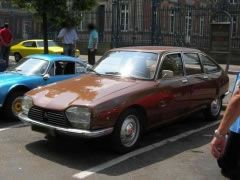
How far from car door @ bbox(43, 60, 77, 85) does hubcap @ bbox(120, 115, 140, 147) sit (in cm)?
306

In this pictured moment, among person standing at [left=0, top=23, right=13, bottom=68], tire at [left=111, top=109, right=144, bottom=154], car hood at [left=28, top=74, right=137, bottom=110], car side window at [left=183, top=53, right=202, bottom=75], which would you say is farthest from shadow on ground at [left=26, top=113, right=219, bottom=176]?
person standing at [left=0, top=23, right=13, bottom=68]

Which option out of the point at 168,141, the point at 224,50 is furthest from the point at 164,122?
the point at 224,50

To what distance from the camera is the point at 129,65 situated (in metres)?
7.79

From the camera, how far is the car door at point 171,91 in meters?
7.48

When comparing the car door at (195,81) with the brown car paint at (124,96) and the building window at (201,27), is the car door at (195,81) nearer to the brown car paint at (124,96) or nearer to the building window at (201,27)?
the brown car paint at (124,96)

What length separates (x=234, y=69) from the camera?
21.6m

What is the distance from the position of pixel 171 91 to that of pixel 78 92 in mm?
1593

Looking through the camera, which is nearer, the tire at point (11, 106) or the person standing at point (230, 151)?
the person standing at point (230, 151)

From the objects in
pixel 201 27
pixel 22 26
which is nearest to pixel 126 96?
pixel 201 27

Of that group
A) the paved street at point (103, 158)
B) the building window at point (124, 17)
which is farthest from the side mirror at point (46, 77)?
the building window at point (124, 17)

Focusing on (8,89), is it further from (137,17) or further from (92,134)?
(137,17)

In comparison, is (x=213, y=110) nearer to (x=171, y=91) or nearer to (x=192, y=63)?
(x=192, y=63)

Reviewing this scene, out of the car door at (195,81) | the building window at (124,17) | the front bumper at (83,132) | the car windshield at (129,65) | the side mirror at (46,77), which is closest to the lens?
the front bumper at (83,132)

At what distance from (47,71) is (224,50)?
14.1 m
